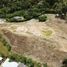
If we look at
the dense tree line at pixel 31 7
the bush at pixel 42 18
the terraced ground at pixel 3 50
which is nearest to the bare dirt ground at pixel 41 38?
the bush at pixel 42 18

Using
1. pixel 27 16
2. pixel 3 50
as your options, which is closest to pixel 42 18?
pixel 27 16

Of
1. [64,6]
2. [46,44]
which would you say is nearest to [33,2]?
[64,6]

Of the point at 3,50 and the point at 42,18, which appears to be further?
the point at 42,18

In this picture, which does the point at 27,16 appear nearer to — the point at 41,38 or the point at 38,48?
the point at 41,38

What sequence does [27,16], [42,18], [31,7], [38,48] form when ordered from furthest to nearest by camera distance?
[31,7]
[27,16]
[42,18]
[38,48]

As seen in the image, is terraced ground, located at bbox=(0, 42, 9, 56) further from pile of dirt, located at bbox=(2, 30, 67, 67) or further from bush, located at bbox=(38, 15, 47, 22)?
bush, located at bbox=(38, 15, 47, 22)

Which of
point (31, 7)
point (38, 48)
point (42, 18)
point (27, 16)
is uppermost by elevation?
point (31, 7)

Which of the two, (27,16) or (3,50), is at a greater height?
(27,16)

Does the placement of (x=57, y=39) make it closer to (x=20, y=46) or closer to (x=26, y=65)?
(x=20, y=46)
